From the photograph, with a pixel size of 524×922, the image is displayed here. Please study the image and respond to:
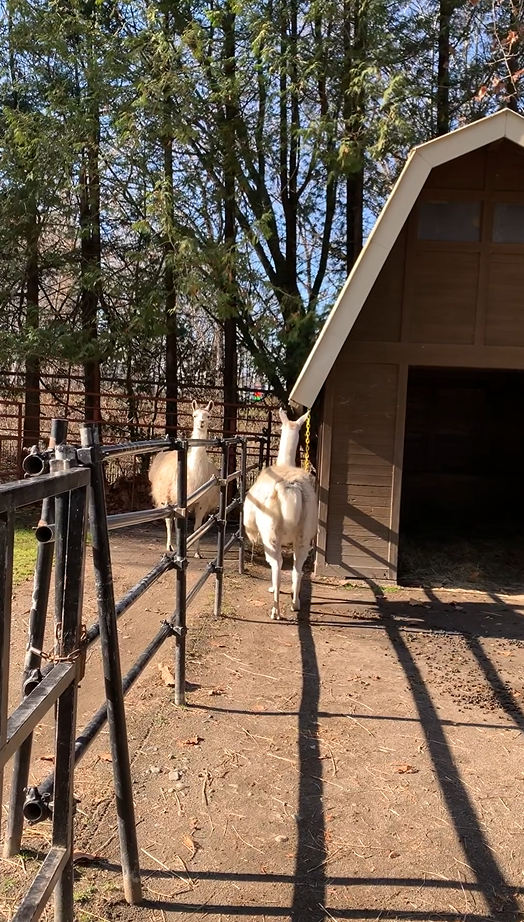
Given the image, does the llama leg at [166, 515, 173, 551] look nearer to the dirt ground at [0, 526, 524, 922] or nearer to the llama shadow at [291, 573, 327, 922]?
the dirt ground at [0, 526, 524, 922]

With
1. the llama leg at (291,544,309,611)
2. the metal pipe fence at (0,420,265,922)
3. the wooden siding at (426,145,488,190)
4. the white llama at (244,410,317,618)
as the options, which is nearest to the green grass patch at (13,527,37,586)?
the white llama at (244,410,317,618)

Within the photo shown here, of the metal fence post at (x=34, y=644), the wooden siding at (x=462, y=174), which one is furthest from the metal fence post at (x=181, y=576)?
the wooden siding at (x=462, y=174)

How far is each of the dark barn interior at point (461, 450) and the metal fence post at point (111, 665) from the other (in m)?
10.9

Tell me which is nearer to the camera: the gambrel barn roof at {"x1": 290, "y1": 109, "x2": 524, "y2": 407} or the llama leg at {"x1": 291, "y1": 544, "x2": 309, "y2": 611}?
the llama leg at {"x1": 291, "y1": 544, "x2": 309, "y2": 611}

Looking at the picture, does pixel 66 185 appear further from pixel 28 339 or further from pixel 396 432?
pixel 396 432

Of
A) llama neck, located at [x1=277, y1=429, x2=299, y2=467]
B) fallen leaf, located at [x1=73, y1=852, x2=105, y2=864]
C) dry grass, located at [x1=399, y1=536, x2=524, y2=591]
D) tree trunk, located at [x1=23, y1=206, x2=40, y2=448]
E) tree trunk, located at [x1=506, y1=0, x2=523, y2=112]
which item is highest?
tree trunk, located at [x1=506, y1=0, x2=523, y2=112]

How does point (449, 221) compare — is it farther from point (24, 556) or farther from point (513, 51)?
point (24, 556)

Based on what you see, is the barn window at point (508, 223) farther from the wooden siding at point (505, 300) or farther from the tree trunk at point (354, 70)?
the tree trunk at point (354, 70)

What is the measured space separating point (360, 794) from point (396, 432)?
519cm

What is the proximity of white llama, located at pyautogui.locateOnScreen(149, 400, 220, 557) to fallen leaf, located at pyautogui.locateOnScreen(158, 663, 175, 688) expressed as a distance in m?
3.13

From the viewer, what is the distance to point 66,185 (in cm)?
1147

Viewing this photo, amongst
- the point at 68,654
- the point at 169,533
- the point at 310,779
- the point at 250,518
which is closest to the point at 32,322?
the point at 169,533

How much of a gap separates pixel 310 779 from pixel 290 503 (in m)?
3.09

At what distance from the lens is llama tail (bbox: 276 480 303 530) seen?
6391 millimetres
